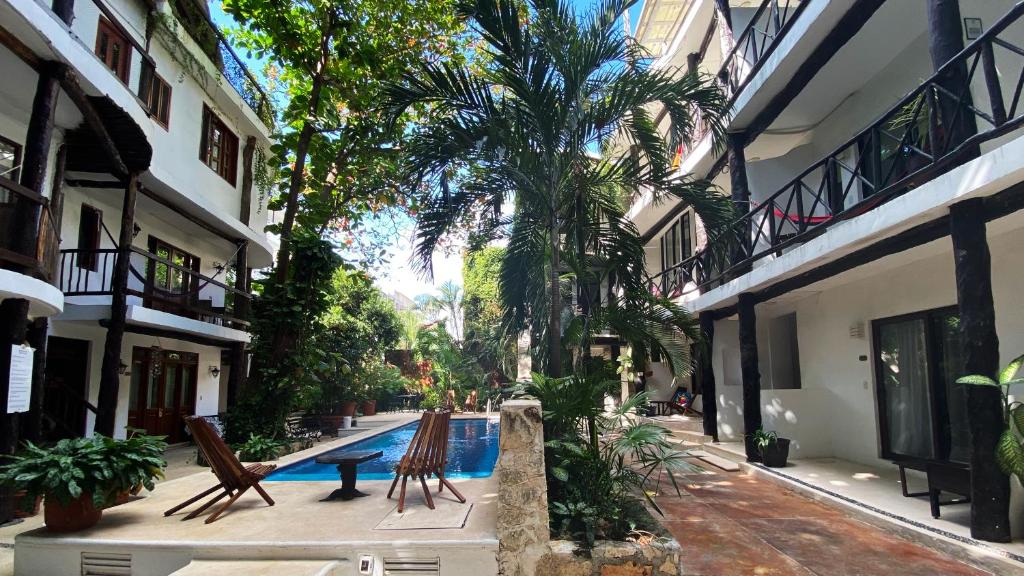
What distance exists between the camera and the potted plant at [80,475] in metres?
4.21

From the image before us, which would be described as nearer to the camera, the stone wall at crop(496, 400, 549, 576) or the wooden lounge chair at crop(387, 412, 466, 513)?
the stone wall at crop(496, 400, 549, 576)

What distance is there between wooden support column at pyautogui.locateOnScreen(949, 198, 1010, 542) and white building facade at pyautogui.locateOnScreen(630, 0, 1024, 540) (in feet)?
0.04

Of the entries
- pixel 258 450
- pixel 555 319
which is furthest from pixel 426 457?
pixel 258 450

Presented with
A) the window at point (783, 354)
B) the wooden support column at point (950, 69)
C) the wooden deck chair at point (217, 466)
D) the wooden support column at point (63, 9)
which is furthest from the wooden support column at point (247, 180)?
the wooden support column at point (950, 69)

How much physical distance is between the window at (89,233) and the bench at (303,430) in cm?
436

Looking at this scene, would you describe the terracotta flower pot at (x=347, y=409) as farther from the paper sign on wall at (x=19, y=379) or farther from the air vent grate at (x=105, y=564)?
the air vent grate at (x=105, y=564)

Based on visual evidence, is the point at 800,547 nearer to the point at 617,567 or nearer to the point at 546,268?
the point at 617,567

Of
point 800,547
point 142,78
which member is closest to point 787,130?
point 800,547

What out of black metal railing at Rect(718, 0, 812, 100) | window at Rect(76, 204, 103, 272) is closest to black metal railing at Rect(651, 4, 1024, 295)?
black metal railing at Rect(718, 0, 812, 100)

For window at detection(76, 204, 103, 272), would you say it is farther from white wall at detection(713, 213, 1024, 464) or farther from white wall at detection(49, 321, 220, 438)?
white wall at detection(713, 213, 1024, 464)

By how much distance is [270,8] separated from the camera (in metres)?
9.45

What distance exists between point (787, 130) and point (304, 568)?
10492 mm

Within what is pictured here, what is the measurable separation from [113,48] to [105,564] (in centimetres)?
856

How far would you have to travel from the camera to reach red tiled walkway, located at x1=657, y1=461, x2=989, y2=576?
4270mm
